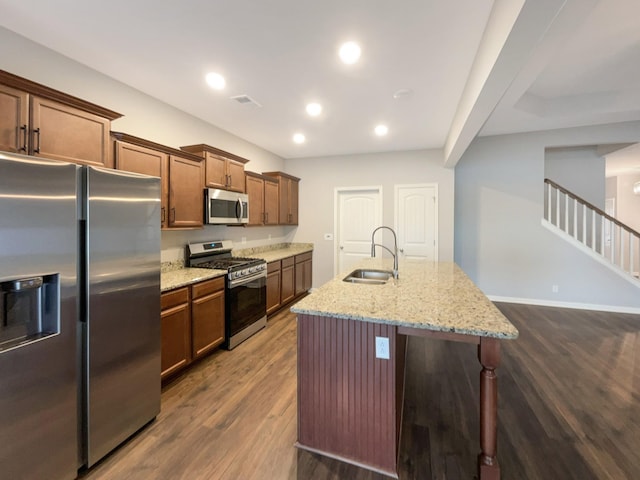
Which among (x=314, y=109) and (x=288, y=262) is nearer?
(x=314, y=109)

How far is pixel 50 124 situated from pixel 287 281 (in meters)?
3.37

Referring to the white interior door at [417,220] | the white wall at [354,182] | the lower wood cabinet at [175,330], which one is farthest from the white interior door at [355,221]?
the lower wood cabinet at [175,330]

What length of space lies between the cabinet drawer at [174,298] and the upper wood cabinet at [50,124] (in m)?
1.12

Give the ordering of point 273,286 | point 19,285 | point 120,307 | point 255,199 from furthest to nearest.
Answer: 1. point 255,199
2. point 273,286
3. point 120,307
4. point 19,285

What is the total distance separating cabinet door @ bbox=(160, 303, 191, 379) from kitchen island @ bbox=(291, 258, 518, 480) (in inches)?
50.8

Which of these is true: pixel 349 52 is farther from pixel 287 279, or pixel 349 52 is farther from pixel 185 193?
pixel 287 279

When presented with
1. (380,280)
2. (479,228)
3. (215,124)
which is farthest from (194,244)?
(479,228)

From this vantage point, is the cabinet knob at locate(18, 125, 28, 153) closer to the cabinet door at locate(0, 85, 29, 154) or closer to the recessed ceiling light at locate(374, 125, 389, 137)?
the cabinet door at locate(0, 85, 29, 154)

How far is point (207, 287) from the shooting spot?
111 inches

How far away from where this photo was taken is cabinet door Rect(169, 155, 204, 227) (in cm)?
282

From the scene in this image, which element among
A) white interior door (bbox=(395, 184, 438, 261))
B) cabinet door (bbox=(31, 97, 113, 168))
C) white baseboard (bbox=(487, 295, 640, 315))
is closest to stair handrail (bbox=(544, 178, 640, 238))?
white baseboard (bbox=(487, 295, 640, 315))

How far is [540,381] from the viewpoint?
2.52m

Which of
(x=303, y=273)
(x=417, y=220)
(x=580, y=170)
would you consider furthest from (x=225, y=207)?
(x=580, y=170)

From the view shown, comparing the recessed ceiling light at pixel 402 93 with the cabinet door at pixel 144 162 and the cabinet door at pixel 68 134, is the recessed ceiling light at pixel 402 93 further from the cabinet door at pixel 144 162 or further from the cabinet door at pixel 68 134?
the cabinet door at pixel 68 134
